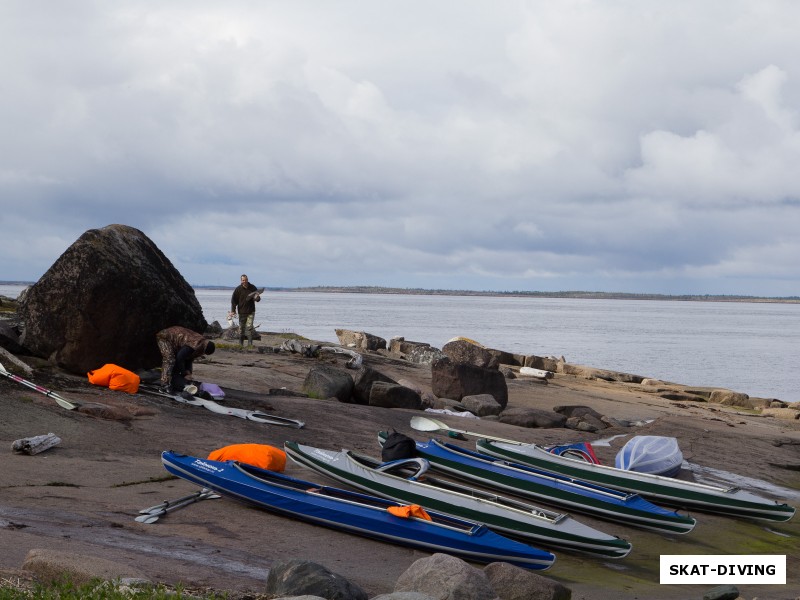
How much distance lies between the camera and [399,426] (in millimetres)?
16891

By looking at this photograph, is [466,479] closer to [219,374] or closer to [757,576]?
[757,576]

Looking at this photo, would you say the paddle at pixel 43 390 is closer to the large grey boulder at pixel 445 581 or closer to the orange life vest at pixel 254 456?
the orange life vest at pixel 254 456

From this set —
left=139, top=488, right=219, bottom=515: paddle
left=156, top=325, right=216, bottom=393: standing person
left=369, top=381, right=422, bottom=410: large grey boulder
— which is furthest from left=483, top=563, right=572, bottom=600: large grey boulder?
left=369, top=381, right=422, bottom=410: large grey boulder

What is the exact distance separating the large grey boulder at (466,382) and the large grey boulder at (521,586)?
44.2 feet

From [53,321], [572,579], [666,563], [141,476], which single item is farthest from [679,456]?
[53,321]

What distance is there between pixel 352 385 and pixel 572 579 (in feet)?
32.3

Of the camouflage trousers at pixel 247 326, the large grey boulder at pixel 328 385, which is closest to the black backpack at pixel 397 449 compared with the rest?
the large grey boulder at pixel 328 385

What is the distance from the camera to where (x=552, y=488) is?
12812mm

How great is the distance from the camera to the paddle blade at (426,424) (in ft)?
54.5

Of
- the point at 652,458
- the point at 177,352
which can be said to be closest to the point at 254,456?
the point at 177,352

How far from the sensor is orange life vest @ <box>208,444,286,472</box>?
37.6 ft

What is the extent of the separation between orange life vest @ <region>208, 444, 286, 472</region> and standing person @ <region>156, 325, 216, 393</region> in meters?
4.28

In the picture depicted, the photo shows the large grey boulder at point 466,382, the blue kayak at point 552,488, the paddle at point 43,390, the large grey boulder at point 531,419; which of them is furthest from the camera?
the large grey boulder at point 466,382

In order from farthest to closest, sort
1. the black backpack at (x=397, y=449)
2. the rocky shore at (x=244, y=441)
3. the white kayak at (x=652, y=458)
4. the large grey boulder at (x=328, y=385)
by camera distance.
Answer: the large grey boulder at (x=328, y=385)
the white kayak at (x=652, y=458)
the black backpack at (x=397, y=449)
the rocky shore at (x=244, y=441)
